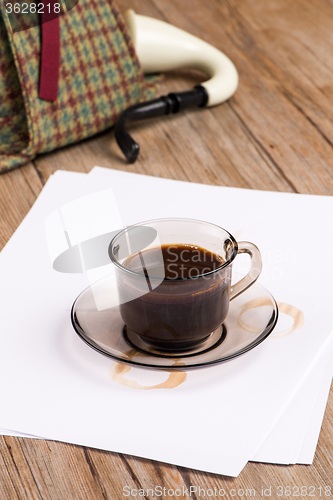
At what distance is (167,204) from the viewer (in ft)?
2.09

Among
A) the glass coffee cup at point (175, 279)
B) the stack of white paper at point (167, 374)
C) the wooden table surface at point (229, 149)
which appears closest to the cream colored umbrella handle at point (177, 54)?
the wooden table surface at point (229, 149)

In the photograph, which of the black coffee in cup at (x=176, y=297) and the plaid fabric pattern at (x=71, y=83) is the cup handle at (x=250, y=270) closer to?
the black coffee in cup at (x=176, y=297)

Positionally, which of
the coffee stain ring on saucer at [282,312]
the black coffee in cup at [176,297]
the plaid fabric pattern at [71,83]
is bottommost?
the plaid fabric pattern at [71,83]

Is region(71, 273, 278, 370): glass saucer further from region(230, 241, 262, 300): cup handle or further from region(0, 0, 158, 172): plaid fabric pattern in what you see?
region(0, 0, 158, 172): plaid fabric pattern

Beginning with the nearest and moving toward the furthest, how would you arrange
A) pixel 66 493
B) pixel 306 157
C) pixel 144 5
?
pixel 66 493
pixel 306 157
pixel 144 5

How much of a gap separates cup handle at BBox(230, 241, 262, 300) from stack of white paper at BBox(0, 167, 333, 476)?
0.16ft

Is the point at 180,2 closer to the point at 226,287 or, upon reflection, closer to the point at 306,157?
the point at 306,157

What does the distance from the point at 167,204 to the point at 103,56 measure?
26cm

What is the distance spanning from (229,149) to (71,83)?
9.1 inches

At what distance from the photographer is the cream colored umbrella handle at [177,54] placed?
84 cm

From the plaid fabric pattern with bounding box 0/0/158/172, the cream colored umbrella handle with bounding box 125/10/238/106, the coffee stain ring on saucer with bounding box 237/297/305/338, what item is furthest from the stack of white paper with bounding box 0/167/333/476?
the cream colored umbrella handle with bounding box 125/10/238/106

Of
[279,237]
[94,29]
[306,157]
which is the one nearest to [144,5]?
[94,29]

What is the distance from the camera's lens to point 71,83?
0.73 metres

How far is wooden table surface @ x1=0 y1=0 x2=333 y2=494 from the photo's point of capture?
355mm
